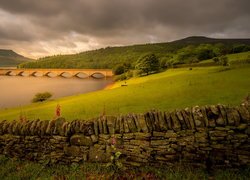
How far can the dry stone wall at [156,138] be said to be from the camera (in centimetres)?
553

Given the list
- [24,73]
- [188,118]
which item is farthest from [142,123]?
[24,73]

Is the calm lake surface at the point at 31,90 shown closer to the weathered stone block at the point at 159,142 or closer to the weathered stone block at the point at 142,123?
the weathered stone block at the point at 142,123

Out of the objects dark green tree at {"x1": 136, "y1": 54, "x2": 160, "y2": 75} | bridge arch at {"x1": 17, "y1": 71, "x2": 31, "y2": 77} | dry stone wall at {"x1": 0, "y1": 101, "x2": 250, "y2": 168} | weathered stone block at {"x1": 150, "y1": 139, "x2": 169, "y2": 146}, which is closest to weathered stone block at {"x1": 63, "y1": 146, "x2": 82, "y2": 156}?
dry stone wall at {"x1": 0, "y1": 101, "x2": 250, "y2": 168}

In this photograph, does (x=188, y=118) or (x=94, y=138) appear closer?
(x=188, y=118)

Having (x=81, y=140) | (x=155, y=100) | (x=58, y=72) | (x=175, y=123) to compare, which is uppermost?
(x=58, y=72)

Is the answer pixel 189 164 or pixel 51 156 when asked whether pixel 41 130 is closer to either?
pixel 51 156

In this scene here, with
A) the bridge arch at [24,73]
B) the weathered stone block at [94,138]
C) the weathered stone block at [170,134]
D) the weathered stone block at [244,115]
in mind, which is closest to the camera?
the weathered stone block at [244,115]

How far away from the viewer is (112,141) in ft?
19.7

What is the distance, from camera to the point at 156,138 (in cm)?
582

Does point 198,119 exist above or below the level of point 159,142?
above

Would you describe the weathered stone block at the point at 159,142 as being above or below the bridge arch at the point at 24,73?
below

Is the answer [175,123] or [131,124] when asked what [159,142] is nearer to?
[175,123]

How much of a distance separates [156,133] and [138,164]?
102 cm

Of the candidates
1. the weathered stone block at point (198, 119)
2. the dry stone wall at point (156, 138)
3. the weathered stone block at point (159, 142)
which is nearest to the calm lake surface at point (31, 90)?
the dry stone wall at point (156, 138)
